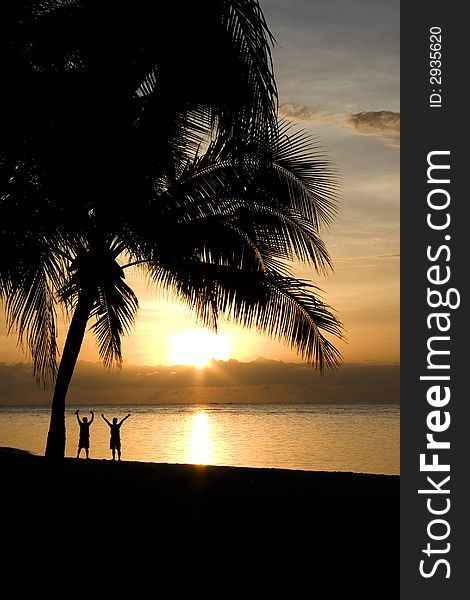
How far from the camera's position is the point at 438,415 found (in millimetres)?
7086

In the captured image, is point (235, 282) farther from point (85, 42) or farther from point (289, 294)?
point (85, 42)

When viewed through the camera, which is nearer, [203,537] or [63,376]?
[203,537]

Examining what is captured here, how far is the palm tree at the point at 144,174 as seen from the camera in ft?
26.5

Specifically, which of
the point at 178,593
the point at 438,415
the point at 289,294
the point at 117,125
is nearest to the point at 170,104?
the point at 117,125

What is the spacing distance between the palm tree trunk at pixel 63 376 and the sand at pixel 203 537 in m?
0.55

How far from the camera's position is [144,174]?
884 cm

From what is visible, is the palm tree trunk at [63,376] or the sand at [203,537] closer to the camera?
the sand at [203,537]

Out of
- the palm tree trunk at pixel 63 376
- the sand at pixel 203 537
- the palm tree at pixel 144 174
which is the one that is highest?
the palm tree at pixel 144 174

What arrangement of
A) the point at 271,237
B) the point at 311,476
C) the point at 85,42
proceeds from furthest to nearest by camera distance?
the point at 311,476
the point at 271,237
the point at 85,42

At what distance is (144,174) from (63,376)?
3398 mm

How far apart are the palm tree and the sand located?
157 cm

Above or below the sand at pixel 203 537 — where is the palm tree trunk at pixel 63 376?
above

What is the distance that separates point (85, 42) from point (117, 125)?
104 cm

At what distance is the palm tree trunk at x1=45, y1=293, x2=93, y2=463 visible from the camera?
1053 cm
